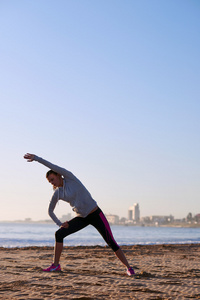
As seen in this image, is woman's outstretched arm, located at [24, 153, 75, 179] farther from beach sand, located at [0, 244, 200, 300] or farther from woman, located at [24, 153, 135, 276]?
beach sand, located at [0, 244, 200, 300]

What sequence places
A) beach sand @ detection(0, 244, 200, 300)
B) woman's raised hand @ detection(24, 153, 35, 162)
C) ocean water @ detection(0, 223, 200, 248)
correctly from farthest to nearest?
ocean water @ detection(0, 223, 200, 248) → woman's raised hand @ detection(24, 153, 35, 162) → beach sand @ detection(0, 244, 200, 300)

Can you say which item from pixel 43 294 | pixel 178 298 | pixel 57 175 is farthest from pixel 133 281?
pixel 57 175

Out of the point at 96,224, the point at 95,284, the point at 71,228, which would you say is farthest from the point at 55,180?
the point at 95,284

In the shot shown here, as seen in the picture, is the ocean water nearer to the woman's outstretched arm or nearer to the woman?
the woman

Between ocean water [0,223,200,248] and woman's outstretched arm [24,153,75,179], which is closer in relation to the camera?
woman's outstretched arm [24,153,75,179]

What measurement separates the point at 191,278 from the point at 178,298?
5.66 ft

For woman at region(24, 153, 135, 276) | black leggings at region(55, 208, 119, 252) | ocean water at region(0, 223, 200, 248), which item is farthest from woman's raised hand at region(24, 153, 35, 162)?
ocean water at region(0, 223, 200, 248)

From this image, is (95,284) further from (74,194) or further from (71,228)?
(74,194)

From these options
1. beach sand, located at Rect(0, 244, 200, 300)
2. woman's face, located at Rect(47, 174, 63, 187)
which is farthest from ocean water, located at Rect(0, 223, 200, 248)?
woman's face, located at Rect(47, 174, 63, 187)

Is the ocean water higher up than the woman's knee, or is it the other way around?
the woman's knee

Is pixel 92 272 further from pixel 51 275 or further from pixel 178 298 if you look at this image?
pixel 178 298

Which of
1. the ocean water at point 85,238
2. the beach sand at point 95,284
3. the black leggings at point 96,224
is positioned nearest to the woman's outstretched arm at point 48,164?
the black leggings at point 96,224

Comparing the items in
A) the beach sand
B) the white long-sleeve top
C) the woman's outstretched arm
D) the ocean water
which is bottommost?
the ocean water

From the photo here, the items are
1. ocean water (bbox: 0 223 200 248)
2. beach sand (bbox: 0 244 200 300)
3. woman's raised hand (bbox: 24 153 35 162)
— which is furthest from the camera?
ocean water (bbox: 0 223 200 248)
